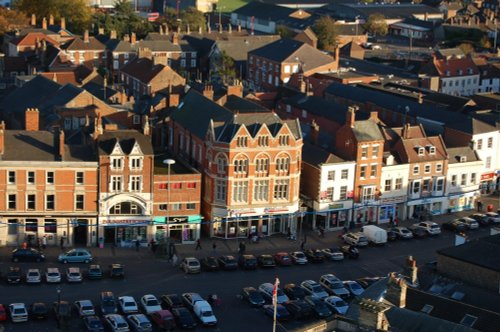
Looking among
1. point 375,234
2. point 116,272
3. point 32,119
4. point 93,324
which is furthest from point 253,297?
point 32,119

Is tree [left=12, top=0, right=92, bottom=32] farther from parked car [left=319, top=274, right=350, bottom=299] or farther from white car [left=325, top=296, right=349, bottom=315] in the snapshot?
white car [left=325, top=296, right=349, bottom=315]

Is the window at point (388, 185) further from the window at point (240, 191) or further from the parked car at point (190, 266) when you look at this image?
the parked car at point (190, 266)

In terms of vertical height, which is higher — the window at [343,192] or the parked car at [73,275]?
the window at [343,192]

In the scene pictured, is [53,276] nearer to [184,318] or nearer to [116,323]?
[116,323]

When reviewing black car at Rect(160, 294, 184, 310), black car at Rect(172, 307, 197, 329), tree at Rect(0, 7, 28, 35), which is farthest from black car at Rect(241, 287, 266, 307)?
tree at Rect(0, 7, 28, 35)

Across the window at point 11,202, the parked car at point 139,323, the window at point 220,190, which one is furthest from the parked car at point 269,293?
the window at point 11,202
